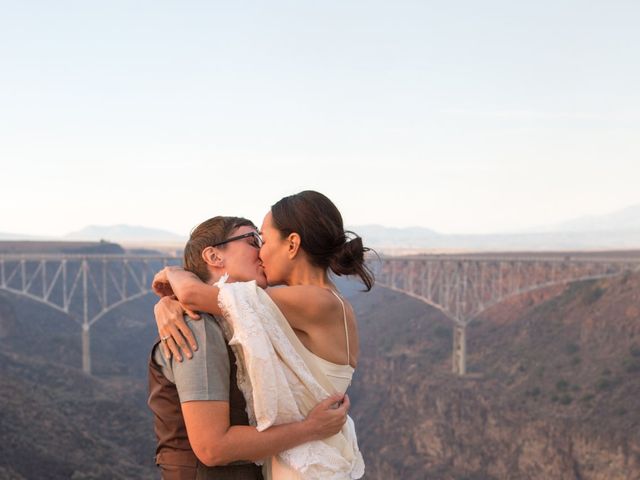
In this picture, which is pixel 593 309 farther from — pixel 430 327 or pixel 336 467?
pixel 336 467

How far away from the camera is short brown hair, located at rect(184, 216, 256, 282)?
394 cm

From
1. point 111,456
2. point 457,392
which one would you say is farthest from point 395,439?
point 111,456

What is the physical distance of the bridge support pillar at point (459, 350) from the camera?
187ft

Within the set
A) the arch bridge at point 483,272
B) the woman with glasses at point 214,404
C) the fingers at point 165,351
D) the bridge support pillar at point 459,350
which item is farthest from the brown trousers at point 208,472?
the bridge support pillar at point 459,350

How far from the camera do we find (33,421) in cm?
3700

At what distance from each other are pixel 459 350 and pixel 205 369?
58.1m

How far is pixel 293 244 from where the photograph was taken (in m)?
3.73

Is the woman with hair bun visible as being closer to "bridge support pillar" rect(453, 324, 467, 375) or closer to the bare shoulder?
the bare shoulder

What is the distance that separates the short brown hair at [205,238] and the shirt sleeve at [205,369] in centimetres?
60

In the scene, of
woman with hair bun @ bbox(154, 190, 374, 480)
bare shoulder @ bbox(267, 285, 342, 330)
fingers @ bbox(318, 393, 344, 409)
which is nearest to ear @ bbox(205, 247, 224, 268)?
woman with hair bun @ bbox(154, 190, 374, 480)

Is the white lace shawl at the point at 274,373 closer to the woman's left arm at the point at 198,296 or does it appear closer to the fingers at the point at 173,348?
the woman's left arm at the point at 198,296

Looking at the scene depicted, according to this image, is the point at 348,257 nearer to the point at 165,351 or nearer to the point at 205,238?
the point at 205,238

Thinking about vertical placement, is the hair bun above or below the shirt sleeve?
above

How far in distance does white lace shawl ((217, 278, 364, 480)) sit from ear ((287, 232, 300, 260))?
393mm
